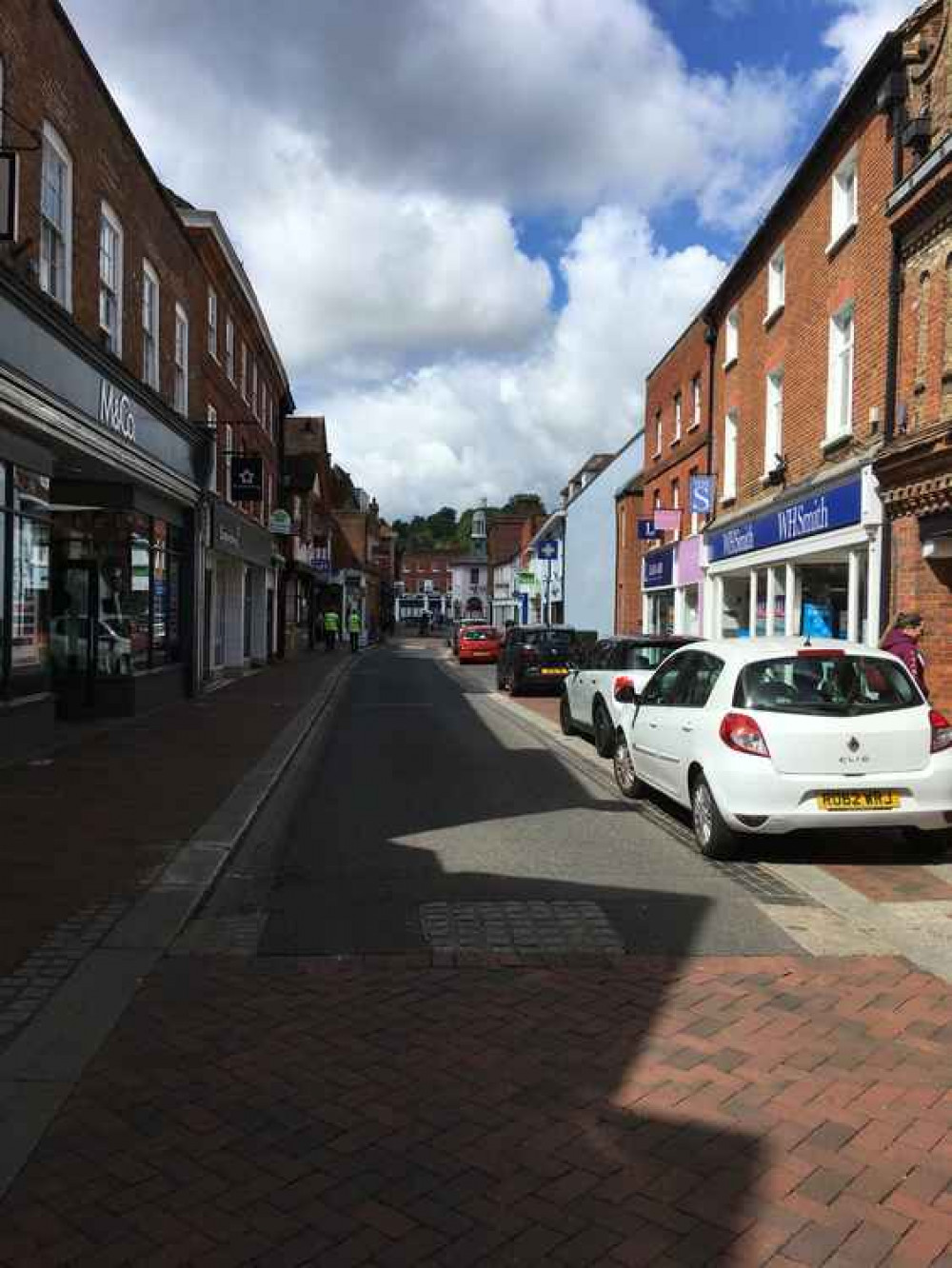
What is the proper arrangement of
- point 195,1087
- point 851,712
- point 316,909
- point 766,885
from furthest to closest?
point 851,712, point 766,885, point 316,909, point 195,1087

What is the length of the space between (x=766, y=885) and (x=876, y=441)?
8.81 m

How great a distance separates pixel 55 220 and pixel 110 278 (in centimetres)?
247

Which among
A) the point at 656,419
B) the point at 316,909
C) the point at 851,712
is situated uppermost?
the point at 656,419

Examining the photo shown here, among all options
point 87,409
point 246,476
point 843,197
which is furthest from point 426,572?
point 87,409

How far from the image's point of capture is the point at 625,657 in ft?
42.6

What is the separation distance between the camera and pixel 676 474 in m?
26.4

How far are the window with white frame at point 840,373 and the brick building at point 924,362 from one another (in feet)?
6.94

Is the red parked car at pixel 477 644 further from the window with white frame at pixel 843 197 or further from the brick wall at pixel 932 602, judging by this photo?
the brick wall at pixel 932 602

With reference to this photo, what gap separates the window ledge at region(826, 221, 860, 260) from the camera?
48.9ft

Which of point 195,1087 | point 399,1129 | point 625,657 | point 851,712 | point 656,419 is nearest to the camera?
point 399,1129

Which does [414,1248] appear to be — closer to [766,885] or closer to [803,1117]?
[803,1117]

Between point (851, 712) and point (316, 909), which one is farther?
point (851, 712)

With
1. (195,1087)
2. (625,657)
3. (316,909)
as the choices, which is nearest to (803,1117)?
(195,1087)

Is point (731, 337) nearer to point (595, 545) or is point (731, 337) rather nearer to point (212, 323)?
point (212, 323)
